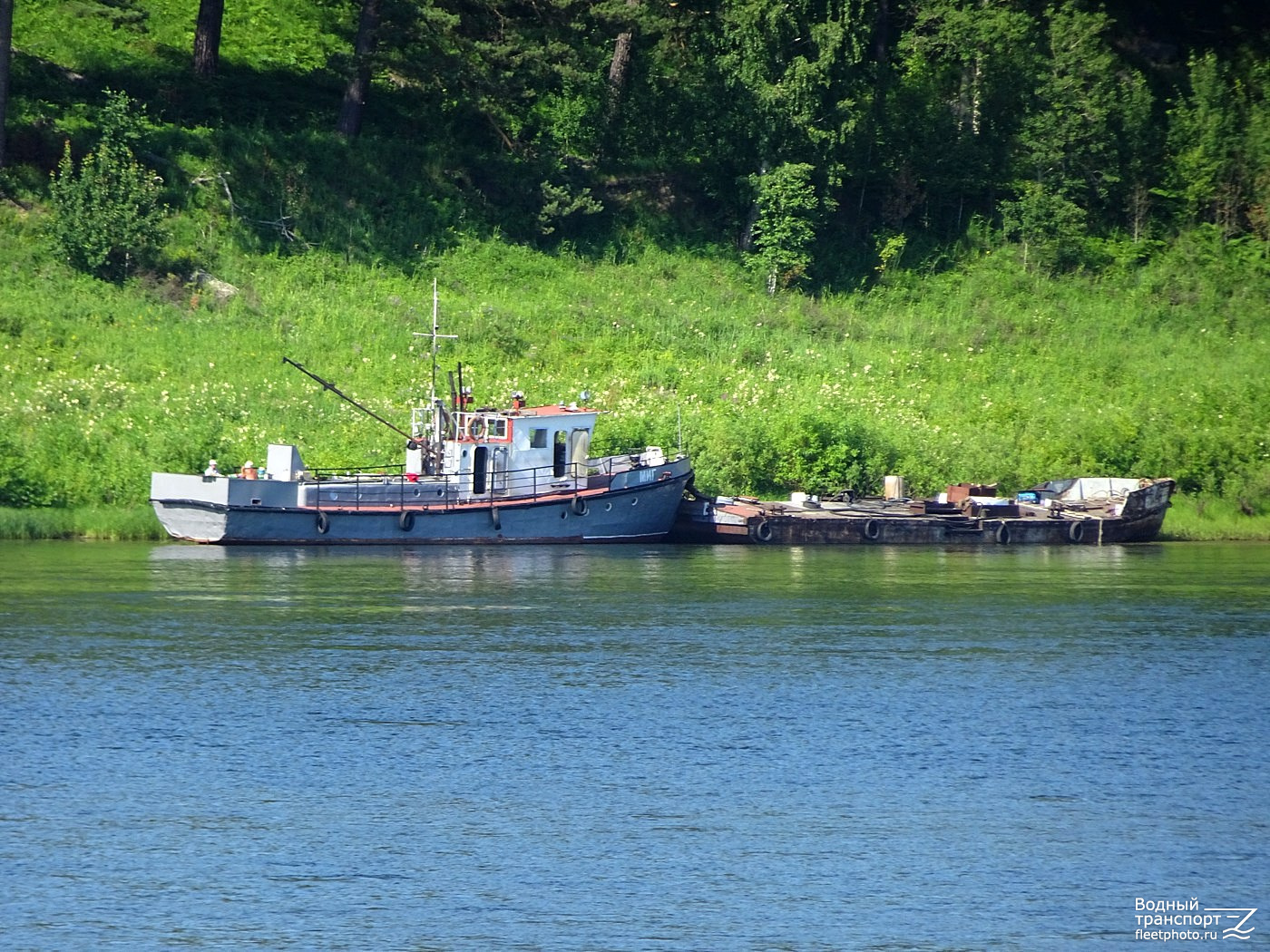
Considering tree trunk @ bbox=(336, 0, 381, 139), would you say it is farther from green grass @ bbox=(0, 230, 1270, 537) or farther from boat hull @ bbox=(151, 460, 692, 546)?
boat hull @ bbox=(151, 460, 692, 546)

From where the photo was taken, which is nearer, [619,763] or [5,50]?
[619,763]

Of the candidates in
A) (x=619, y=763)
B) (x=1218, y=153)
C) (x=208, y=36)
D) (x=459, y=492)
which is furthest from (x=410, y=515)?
(x=1218, y=153)

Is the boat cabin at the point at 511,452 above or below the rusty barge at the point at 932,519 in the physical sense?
above

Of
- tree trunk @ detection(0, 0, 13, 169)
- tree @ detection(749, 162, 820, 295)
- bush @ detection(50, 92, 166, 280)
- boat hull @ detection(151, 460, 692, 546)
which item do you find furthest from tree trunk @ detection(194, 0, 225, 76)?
boat hull @ detection(151, 460, 692, 546)

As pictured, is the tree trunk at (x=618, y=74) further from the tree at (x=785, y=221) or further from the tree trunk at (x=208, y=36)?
the tree trunk at (x=208, y=36)

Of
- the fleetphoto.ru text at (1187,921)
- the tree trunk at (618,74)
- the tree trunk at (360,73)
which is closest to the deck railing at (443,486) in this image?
the tree trunk at (360,73)

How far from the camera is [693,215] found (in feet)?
191

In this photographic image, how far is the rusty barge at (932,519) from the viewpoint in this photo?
42.1 metres

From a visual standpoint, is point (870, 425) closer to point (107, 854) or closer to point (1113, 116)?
point (1113, 116)

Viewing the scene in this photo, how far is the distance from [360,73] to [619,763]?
3943 centimetres

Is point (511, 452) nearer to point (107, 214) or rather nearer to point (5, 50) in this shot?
point (107, 214)

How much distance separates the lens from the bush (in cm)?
4869

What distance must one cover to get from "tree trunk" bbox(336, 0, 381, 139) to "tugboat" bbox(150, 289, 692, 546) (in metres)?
16.5

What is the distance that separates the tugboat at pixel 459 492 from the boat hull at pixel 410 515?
0.08ft
